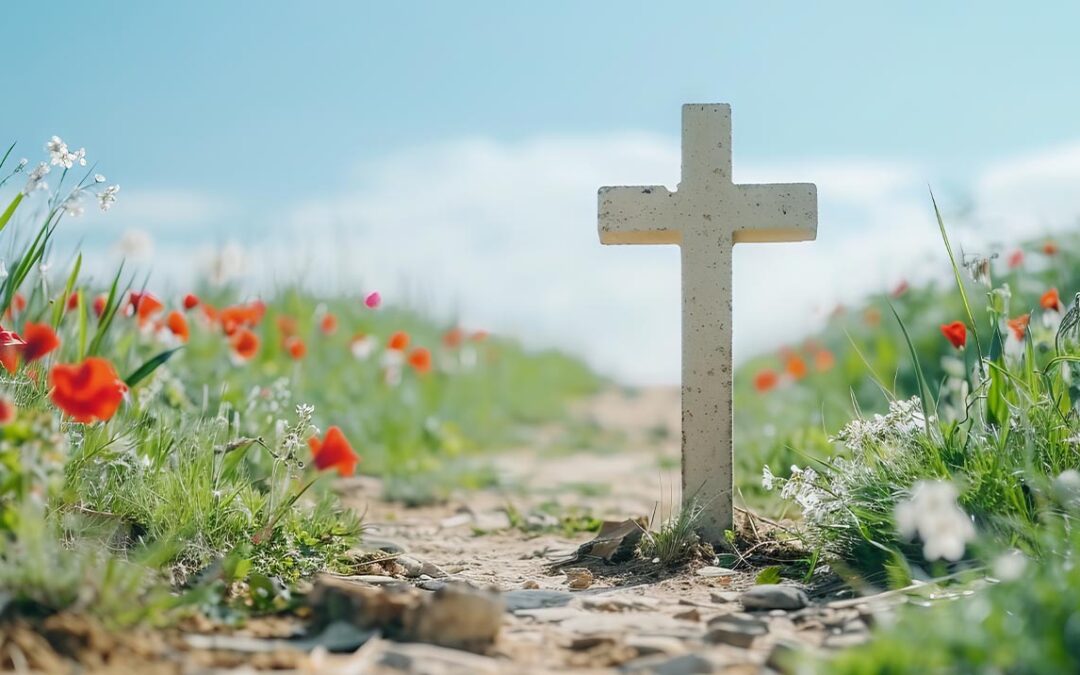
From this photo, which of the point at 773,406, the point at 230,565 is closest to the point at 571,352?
the point at 773,406

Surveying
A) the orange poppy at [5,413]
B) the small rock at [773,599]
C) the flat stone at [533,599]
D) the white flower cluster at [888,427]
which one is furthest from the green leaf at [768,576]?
the orange poppy at [5,413]

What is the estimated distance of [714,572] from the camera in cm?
380

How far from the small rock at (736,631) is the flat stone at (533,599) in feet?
2.14

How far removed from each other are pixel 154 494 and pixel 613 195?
2187mm

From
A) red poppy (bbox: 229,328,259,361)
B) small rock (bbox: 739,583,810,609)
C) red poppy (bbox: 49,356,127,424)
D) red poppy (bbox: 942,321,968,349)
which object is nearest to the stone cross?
red poppy (bbox: 942,321,968,349)

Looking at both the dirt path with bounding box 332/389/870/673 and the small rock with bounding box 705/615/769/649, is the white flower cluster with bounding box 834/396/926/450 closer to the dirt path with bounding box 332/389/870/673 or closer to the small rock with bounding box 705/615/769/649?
the dirt path with bounding box 332/389/870/673

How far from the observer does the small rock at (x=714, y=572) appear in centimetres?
377

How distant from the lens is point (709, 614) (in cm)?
305

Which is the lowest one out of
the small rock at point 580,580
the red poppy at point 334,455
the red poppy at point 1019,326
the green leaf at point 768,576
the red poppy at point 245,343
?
the small rock at point 580,580

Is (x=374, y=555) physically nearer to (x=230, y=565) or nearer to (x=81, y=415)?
(x=230, y=565)

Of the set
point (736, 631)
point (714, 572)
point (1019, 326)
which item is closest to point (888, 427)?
point (1019, 326)

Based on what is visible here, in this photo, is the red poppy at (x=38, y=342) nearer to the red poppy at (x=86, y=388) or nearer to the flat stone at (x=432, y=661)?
the red poppy at (x=86, y=388)

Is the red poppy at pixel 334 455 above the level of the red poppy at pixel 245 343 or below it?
below

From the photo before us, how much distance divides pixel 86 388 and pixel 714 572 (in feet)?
7.52
